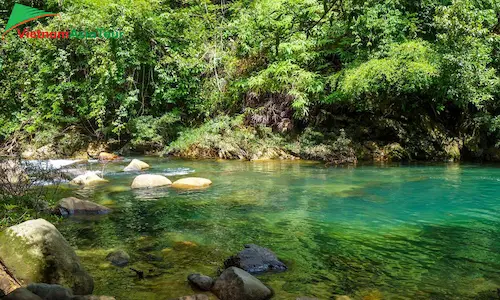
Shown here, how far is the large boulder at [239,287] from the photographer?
379cm

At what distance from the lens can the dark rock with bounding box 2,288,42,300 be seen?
3020 millimetres

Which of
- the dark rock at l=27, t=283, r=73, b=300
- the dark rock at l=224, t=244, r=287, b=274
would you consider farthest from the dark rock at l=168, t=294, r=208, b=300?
the dark rock at l=27, t=283, r=73, b=300

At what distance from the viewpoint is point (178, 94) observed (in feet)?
62.3

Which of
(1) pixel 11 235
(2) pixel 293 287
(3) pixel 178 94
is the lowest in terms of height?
(2) pixel 293 287

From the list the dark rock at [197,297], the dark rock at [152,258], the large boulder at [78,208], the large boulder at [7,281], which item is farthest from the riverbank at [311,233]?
the large boulder at [7,281]

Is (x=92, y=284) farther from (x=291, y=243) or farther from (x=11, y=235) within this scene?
(x=291, y=243)

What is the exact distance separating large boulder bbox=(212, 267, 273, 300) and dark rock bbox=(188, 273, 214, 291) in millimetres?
100

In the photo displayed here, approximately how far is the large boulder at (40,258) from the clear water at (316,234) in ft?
1.12

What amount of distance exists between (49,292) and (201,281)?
4.67 feet

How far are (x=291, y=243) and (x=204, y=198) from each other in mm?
3429

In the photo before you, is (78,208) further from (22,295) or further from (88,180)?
(22,295)

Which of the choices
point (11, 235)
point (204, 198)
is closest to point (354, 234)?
point (204, 198)

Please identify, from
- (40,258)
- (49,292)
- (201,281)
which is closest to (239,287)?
(201,281)

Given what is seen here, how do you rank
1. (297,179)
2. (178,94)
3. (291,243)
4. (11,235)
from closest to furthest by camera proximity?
(11,235)
(291,243)
(297,179)
(178,94)
